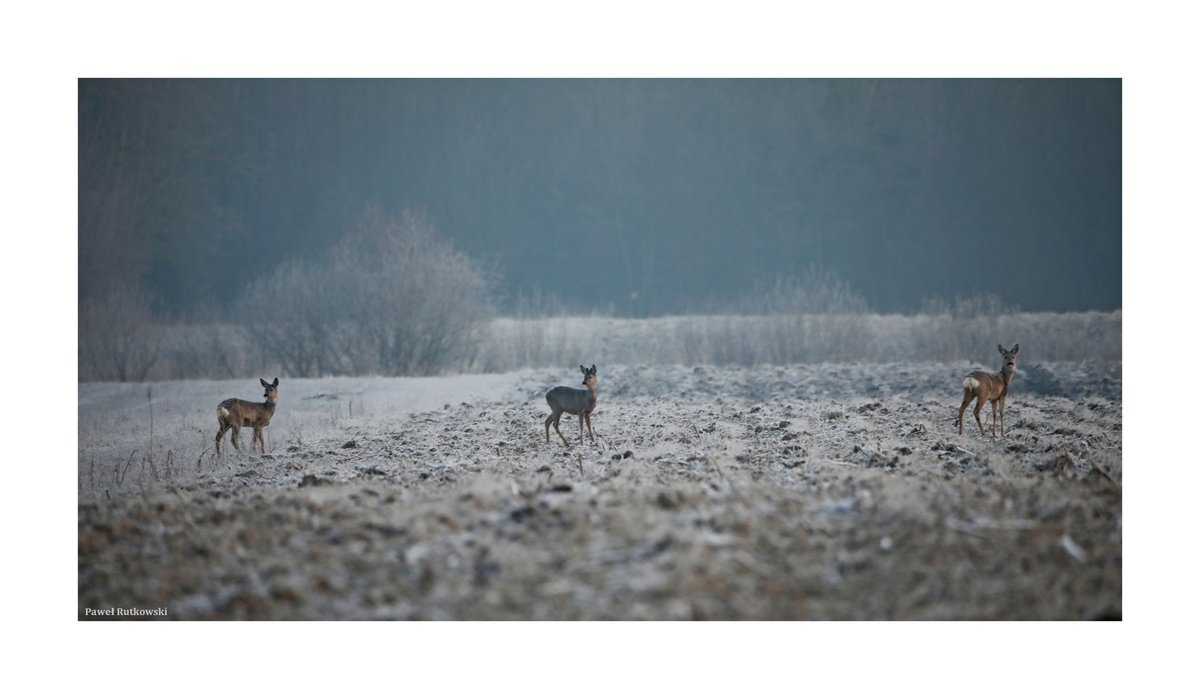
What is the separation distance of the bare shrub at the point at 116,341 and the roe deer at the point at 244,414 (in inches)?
418

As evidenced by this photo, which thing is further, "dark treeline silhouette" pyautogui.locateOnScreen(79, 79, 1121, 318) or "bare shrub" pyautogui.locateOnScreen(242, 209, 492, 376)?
"dark treeline silhouette" pyautogui.locateOnScreen(79, 79, 1121, 318)

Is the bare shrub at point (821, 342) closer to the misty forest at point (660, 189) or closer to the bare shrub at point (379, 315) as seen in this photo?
the bare shrub at point (379, 315)

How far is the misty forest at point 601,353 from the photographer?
489 centimetres

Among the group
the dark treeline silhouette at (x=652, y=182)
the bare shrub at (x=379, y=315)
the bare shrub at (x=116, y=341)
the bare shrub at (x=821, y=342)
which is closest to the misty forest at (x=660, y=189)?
the dark treeline silhouette at (x=652, y=182)

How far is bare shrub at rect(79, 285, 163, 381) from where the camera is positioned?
18.0 meters

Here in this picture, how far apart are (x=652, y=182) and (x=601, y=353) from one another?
23677 mm

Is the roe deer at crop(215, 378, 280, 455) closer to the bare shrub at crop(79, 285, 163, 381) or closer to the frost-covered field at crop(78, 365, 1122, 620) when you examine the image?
the frost-covered field at crop(78, 365, 1122, 620)

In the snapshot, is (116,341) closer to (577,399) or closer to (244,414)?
(244,414)

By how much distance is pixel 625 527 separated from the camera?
510 centimetres

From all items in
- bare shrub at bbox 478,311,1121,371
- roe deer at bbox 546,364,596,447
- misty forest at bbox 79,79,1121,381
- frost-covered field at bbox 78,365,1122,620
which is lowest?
frost-covered field at bbox 78,365,1122,620

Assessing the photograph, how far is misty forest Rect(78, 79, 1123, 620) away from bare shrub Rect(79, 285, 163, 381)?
0.08 m

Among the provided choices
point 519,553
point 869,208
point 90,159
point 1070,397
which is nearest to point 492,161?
point 869,208

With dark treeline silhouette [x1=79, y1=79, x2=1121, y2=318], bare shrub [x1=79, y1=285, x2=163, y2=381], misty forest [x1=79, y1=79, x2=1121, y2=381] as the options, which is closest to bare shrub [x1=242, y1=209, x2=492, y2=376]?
bare shrub [x1=79, y1=285, x2=163, y2=381]

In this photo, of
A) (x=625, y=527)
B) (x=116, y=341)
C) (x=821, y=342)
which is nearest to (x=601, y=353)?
(x=821, y=342)
